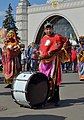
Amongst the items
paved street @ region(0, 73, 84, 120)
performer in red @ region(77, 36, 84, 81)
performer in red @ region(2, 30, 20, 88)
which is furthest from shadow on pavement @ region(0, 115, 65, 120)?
performer in red @ region(77, 36, 84, 81)

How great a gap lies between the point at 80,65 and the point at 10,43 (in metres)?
3.91

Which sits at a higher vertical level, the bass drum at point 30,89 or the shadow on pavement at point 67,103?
the bass drum at point 30,89

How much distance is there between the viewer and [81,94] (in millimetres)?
9031

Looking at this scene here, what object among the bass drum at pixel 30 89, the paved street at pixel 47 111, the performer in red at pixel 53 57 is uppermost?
the performer in red at pixel 53 57

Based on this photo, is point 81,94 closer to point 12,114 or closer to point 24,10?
point 12,114

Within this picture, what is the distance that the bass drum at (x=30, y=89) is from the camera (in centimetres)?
658

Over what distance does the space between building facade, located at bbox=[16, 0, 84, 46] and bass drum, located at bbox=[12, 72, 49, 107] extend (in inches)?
1459

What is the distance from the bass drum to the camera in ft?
21.6

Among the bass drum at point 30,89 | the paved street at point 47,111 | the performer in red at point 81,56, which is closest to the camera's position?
the paved street at point 47,111

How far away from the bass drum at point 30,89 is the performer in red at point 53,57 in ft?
1.18

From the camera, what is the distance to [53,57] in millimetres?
7297

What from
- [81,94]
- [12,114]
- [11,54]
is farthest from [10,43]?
[12,114]

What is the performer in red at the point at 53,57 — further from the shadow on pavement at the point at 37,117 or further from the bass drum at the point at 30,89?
the shadow on pavement at the point at 37,117

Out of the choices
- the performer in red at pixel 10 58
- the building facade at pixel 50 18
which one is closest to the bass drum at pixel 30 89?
the performer in red at pixel 10 58
